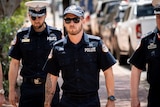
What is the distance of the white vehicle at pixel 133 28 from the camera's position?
43.0 feet

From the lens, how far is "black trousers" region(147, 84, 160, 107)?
17.2 feet

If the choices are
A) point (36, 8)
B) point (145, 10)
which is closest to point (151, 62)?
point (36, 8)

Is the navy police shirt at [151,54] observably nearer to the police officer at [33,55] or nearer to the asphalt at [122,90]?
the police officer at [33,55]

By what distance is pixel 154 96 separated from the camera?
5266 mm

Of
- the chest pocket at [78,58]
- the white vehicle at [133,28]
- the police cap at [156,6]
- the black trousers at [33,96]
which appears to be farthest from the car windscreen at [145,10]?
the chest pocket at [78,58]

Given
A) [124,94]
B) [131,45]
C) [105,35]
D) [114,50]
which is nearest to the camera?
[124,94]

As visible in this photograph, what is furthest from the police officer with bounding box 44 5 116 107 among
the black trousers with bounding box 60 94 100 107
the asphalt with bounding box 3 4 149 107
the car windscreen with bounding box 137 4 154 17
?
the car windscreen with bounding box 137 4 154 17

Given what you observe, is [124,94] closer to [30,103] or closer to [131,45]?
[131,45]

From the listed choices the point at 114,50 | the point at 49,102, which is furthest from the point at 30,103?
the point at 114,50

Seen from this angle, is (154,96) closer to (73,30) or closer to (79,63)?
(79,63)

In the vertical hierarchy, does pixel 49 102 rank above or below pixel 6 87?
above

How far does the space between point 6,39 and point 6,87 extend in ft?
3.45

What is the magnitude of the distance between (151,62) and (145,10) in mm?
9352

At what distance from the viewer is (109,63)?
207 inches
